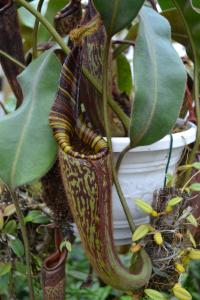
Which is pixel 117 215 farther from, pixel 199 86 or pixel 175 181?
pixel 199 86

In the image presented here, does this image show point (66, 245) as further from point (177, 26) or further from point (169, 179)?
point (177, 26)

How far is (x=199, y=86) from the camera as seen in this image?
2.72 ft

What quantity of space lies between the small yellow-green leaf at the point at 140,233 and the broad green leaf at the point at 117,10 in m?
0.31

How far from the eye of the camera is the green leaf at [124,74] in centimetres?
113

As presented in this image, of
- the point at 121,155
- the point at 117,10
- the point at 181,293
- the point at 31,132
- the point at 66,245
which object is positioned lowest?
the point at 181,293

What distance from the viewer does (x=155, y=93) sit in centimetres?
62

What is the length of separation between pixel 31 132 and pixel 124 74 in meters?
0.60

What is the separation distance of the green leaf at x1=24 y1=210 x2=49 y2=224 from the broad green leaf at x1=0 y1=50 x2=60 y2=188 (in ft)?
0.87

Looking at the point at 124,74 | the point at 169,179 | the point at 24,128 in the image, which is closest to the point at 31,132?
the point at 24,128

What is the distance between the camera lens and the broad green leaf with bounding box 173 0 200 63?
720mm

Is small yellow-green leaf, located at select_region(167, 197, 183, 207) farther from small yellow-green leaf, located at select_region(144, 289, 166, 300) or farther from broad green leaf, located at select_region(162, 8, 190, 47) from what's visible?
broad green leaf, located at select_region(162, 8, 190, 47)

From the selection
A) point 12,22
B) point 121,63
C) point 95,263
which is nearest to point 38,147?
point 95,263

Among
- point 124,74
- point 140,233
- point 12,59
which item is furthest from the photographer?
point 124,74

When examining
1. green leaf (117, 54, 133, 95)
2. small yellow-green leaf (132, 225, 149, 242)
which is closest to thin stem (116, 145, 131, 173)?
small yellow-green leaf (132, 225, 149, 242)
